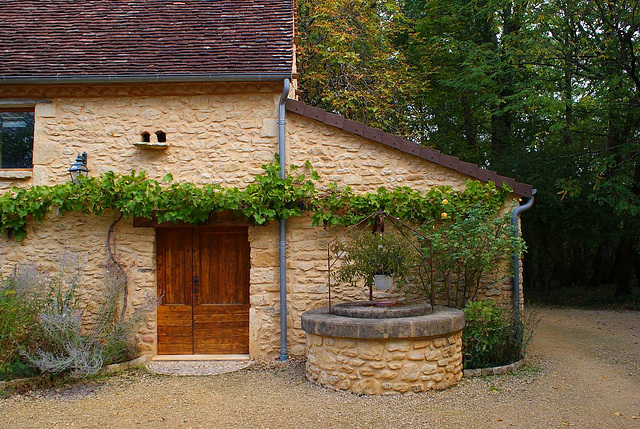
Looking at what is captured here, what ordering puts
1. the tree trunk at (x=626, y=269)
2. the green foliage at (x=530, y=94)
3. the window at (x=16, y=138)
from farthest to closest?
the tree trunk at (x=626, y=269), the green foliage at (x=530, y=94), the window at (x=16, y=138)

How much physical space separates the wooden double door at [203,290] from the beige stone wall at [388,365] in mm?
1999

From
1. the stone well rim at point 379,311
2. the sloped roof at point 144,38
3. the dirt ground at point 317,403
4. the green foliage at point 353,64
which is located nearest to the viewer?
the dirt ground at point 317,403

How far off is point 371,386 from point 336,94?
832 cm

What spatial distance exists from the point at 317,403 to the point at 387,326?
99 centimetres

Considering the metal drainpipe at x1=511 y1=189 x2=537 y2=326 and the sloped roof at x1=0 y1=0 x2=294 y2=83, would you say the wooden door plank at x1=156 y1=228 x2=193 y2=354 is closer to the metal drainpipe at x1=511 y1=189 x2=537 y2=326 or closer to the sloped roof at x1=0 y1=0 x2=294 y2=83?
the sloped roof at x1=0 y1=0 x2=294 y2=83

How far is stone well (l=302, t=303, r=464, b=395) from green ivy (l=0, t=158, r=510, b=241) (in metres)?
1.59

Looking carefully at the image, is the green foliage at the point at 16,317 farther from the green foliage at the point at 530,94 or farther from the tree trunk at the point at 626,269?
the tree trunk at the point at 626,269

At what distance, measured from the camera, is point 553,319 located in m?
10.6

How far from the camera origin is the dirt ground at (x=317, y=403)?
15.1ft

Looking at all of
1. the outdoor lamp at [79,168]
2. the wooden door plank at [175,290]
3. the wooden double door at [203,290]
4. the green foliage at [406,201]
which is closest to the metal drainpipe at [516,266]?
the green foliage at [406,201]

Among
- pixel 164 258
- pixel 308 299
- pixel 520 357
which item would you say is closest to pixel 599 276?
pixel 520 357

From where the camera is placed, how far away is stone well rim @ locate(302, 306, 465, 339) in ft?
17.1

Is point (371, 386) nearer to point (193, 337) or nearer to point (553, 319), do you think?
point (193, 337)

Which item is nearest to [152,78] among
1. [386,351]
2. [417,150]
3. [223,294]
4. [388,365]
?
[223,294]
